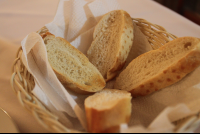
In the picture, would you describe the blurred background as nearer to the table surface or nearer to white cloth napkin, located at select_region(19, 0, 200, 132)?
the table surface

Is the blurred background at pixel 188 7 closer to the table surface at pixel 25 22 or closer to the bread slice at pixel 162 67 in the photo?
the table surface at pixel 25 22

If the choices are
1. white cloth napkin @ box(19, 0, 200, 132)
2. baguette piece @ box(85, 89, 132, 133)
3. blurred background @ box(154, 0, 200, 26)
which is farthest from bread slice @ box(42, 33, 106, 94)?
blurred background @ box(154, 0, 200, 26)

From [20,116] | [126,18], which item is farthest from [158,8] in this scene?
[20,116]

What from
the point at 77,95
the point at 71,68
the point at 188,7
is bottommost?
the point at 188,7

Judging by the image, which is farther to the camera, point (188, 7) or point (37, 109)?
point (188, 7)

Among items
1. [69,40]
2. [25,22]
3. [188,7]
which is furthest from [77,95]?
[188,7]

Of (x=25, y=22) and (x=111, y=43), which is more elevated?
(x=25, y=22)

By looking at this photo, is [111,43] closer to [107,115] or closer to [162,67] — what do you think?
[162,67]

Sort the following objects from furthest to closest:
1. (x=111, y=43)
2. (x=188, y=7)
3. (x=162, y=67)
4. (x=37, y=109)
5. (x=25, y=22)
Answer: (x=188, y=7)
(x=25, y=22)
(x=111, y=43)
(x=162, y=67)
(x=37, y=109)

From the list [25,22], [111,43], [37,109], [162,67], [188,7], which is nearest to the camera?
[37,109]
